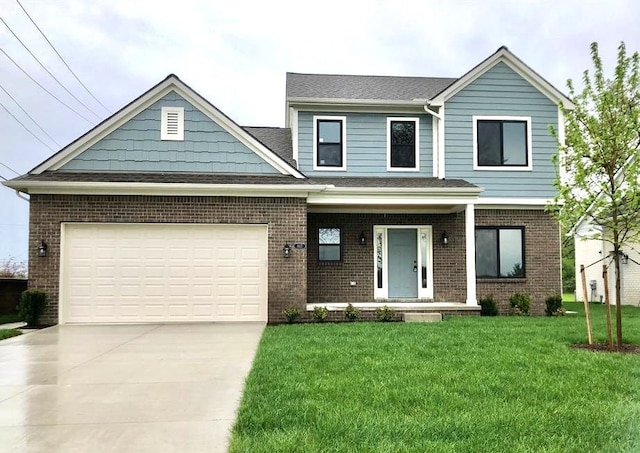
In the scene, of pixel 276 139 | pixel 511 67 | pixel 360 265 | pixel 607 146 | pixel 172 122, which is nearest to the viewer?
pixel 607 146

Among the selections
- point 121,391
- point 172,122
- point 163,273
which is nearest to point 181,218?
point 163,273

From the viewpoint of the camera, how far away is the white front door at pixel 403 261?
14.6 metres

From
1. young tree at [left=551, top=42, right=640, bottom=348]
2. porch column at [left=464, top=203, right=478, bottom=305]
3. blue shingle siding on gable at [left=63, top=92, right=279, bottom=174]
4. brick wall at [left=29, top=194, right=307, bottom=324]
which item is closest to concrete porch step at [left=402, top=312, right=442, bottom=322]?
porch column at [left=464, top=203, right=478, bottom=305]

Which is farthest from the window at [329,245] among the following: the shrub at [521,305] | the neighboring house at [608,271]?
the neighboring house at [608,271]

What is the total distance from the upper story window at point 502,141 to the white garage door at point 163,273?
667 centimetres

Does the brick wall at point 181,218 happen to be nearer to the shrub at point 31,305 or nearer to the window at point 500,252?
the shrub at point 31,305

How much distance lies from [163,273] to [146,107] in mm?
3924

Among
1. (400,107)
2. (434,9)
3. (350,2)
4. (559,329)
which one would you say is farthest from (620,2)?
(400,107)

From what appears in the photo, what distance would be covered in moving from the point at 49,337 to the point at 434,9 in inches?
348

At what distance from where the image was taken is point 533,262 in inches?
571

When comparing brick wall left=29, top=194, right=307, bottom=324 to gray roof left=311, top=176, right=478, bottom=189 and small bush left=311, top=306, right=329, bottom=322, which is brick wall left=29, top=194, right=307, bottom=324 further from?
gray roof left=311, top=176, right=478, bottom=189

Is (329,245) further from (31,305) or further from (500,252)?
(31,305)

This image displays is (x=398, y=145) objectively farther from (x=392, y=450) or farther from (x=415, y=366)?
(x=392, y=450)

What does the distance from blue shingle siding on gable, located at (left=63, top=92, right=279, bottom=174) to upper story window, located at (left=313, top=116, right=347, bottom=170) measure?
2464 millimetres
